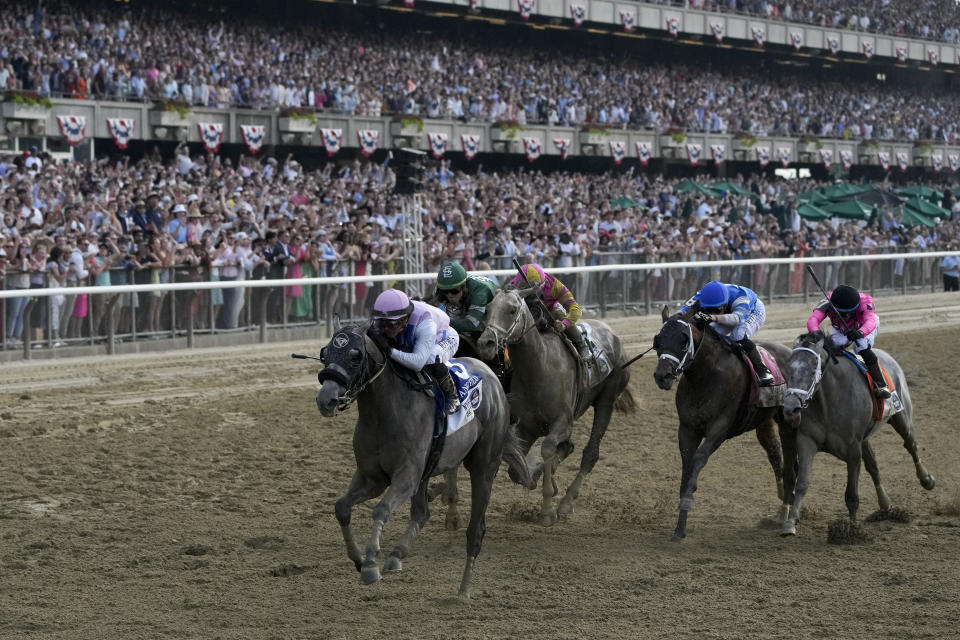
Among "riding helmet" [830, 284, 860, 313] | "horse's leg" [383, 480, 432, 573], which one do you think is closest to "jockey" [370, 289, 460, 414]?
"horse's leg" [383, 480, 432, 573]

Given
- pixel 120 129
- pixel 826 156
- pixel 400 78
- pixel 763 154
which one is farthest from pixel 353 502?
pixel 826 156

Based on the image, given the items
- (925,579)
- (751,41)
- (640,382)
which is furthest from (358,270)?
(751,41)

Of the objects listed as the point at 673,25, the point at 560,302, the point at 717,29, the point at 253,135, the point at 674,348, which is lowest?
the point at 674,348

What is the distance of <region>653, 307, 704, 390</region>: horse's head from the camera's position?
691 centimetres

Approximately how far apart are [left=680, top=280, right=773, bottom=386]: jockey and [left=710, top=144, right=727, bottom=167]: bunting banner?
33379mm

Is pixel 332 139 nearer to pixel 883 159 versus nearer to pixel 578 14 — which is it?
pixel 578 14

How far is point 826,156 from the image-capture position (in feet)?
145

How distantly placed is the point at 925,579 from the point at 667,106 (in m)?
35.4

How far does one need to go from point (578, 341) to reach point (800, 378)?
162cm

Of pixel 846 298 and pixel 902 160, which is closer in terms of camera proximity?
pixel 846 298

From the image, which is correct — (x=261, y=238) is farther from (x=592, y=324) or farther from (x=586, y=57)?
(x=586, y=57)

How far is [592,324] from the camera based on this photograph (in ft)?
29.6

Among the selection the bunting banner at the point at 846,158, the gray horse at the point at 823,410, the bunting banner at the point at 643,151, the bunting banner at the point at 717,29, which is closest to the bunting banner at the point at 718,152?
the bunting banner at the point at 643,151

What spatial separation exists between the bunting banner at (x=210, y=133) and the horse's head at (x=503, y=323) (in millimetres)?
20454
